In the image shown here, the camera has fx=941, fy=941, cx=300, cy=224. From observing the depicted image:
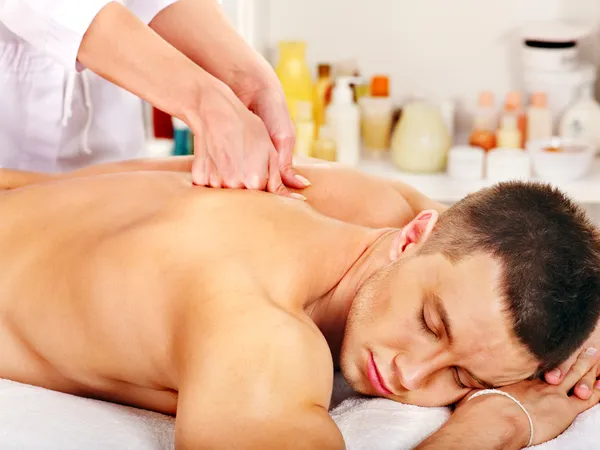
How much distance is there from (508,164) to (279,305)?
1.83m

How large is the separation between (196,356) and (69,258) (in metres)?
0.32

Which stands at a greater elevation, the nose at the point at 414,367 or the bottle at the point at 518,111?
the bottle at the point at 518,111

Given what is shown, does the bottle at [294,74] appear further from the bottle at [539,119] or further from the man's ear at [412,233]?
the man's ear at [412,233]

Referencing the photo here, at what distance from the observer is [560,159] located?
9.70 ft

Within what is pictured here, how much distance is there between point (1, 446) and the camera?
1.27 m

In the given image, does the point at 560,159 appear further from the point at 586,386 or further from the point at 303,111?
the point at 586,386

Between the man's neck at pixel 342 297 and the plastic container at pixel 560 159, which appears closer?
the man's neck at pixel 342 297

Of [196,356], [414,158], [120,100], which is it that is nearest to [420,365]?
[196,356]

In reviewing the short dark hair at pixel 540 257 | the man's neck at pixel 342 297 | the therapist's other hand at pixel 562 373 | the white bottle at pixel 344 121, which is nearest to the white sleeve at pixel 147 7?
the man's neck at pixel 342 297

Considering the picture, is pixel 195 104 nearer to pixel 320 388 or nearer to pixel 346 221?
pixel 346 221

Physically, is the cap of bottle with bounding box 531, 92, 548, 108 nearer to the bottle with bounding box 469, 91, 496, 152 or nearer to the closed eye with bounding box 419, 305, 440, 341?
the bottle with bounding box 469, 91, 496, 152

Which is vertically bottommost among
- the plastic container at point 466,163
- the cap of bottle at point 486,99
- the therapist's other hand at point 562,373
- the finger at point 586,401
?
the finger at point 586,401

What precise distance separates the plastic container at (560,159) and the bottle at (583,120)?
0.13 meters

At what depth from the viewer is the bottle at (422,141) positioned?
3.15 m
